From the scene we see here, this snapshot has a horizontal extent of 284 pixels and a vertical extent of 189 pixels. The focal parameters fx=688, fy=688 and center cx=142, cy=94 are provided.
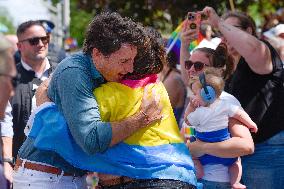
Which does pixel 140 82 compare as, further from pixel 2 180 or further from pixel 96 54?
pixel 2 180

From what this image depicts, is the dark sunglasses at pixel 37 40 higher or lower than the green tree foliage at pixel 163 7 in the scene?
higher

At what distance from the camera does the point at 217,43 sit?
523cm

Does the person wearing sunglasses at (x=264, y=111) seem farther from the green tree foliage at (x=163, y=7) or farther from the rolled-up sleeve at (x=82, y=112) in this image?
the green tree foliage at (x=163, y=7)

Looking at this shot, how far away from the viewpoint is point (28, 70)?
5.99 meters

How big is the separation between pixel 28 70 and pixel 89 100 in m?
2.63

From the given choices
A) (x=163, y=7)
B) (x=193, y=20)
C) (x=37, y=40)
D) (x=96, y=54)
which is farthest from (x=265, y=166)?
(x=163, y=7)

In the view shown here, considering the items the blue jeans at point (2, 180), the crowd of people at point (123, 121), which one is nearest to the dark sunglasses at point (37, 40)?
the crowd of people at point (123, 121)

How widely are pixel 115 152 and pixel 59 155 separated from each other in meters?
0.36

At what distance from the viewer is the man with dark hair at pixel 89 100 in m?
3.44

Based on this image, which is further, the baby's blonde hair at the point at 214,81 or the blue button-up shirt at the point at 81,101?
the baby's blonde hair at the point at 214,81

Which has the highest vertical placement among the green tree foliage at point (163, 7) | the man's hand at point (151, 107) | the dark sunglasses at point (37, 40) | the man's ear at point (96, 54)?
the man's ear at point (96, 54)

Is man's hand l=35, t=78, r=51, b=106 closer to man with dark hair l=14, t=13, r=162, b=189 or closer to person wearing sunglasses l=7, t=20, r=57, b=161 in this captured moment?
man with dark hair l=14, t=13, r=162, b=189

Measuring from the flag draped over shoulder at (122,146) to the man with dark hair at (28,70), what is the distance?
6.05 feet

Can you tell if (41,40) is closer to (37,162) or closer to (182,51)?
(182,51)
